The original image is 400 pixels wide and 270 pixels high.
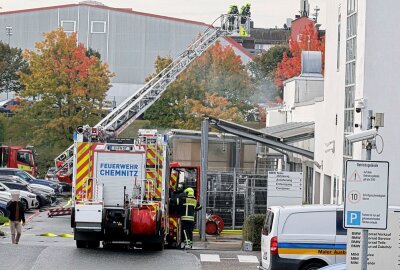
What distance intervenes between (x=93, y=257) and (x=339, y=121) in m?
11.5

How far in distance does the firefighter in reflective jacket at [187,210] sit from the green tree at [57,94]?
125ft

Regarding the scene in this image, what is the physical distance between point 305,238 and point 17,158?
43517 millimetres

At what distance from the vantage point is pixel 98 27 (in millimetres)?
97062

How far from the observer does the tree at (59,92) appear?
67188 mm

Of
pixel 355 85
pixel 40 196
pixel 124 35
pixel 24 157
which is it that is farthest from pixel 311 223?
pixel 124 35

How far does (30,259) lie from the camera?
23.2 metres

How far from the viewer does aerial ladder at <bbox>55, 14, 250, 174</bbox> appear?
57406 millimetres

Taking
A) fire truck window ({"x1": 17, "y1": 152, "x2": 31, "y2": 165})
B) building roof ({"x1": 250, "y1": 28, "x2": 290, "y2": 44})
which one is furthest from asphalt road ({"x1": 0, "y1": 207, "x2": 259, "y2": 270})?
building roof ({"x1": 250, "y1": 28, "x2": 290, "y2": 44})

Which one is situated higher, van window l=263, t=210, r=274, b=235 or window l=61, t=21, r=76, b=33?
window l=61, t=21, r=76, b=33

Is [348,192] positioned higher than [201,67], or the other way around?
[201,67]

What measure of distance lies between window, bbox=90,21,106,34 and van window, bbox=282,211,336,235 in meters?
77.0

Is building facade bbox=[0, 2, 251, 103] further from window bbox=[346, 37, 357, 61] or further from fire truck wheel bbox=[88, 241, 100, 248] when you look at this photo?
fire truck wheel bbox=[88, 241, 100, 248]

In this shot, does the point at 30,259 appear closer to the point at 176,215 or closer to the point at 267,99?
the point at 176,215

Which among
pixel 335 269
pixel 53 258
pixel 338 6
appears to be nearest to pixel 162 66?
pixel 338 6
